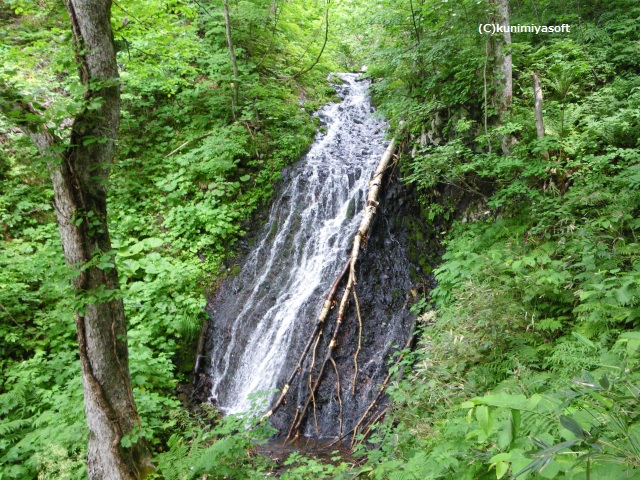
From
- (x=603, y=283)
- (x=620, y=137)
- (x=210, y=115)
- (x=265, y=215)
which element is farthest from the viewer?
(x=210, y=115)

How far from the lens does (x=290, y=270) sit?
7.74 m

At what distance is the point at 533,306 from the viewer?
12.7 ft

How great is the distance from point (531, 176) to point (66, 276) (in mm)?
5715

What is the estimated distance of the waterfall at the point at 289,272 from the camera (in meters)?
6.58

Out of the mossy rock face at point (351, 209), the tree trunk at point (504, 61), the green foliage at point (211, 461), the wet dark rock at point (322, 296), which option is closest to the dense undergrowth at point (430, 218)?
the green foliage at point (211, 461)

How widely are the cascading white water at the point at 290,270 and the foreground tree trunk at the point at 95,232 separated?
231 cm

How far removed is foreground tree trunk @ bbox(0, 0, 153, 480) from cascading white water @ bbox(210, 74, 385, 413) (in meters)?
2.31

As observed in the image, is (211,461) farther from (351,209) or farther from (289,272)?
(351,209)

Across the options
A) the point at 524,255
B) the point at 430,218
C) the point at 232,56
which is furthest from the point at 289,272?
the point at 232,56

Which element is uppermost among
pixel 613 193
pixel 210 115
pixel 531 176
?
pixel 210 115

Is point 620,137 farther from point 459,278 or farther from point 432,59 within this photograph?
point 432,59

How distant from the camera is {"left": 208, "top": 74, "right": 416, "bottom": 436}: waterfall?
6.58m

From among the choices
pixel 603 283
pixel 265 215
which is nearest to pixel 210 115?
pixel 265 215

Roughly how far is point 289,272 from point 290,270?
0.05 meters
